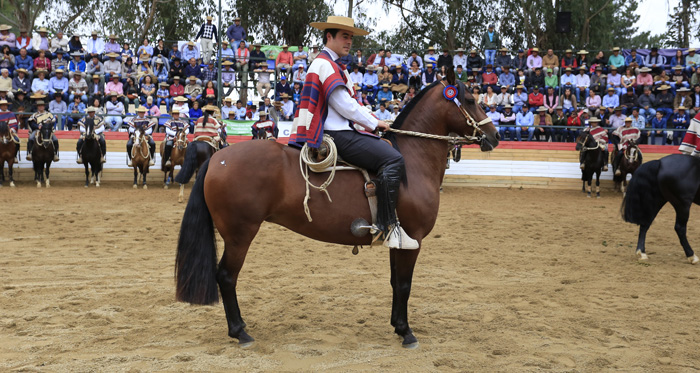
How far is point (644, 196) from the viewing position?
8969 mm

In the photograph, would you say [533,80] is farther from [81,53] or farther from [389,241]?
[389,241]

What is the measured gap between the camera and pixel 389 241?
4.90m

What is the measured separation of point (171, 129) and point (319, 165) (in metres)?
14.1

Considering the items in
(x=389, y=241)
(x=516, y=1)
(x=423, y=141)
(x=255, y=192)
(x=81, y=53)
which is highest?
(x=516, y=1)

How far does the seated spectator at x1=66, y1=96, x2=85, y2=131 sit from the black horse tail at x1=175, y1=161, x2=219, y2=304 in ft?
52.0

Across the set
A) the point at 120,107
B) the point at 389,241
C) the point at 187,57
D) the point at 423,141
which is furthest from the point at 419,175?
the point at 187,57

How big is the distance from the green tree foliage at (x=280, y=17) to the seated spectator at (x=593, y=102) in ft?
47.5

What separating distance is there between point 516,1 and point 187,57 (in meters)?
17.9

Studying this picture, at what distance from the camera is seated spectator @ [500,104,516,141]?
1981cm

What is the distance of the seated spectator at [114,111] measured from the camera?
19328 millimetres

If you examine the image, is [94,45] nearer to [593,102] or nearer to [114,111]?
[114,111]

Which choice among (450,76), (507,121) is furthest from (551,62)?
(450,76)

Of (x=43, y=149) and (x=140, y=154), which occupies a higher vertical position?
(x=43, y=149)

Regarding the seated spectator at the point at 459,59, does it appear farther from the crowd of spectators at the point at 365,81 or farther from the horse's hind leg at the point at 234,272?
the horse's hind leg at the point at 234,272
